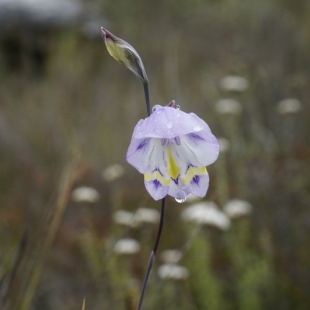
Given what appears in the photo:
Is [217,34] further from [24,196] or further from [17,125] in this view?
[24,196]

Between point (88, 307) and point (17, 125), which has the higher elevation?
point (88, 307)

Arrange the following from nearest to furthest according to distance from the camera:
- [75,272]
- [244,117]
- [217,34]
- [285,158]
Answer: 1. [75,272]
2. [285,158]
3. [244,117]
4. [217,34]

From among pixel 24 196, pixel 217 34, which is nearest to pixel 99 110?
pixel 24 196

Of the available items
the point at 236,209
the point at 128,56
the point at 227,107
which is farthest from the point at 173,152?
the point at 227,107

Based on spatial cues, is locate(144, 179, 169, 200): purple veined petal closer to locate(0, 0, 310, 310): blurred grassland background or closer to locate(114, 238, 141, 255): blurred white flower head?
locate(0, 0, 310, 310): blurred grassland background

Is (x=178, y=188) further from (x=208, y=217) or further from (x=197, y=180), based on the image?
(x=208, y=217)

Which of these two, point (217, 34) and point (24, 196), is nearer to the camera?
point (24, 196)

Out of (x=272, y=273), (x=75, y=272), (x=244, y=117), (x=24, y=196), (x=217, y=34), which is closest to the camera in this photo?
(x=272, y=273)

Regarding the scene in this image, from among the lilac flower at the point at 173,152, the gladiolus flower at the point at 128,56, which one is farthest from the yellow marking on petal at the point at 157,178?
the gladiolus flower at the point at 128,56
